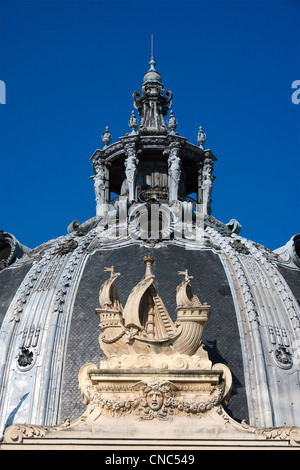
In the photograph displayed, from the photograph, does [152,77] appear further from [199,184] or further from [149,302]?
[149,302]

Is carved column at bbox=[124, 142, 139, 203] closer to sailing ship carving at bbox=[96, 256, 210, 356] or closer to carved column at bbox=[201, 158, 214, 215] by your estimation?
carved column at bbox=[201, 158, 214, 215]

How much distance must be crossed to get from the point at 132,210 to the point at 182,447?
15.4m

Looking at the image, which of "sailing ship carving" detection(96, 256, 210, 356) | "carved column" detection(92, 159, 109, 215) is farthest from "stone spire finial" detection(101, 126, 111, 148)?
"sailing ship carving" detection(96, 256, 210, 356)

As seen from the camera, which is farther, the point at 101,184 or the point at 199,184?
the point at 199,184

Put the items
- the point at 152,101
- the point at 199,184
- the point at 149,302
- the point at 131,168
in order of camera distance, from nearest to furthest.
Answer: the point at 149,302
the point at 131,168
the point at 199,184
the point at 152,101

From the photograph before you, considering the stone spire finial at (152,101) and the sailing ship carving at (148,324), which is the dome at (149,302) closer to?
the sailing ship carving at (148,324)

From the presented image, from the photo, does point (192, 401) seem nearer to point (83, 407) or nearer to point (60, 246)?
point (83, 407)

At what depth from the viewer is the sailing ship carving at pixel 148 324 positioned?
27.7 m

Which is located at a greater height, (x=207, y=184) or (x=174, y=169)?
(x=207, y=184)

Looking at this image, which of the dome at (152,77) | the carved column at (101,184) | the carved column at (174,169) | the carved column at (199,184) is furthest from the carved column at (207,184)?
the dome at (152,77)

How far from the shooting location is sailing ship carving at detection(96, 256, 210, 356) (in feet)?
90.9

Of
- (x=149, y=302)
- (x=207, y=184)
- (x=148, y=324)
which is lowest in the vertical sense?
(x=148, y=324)

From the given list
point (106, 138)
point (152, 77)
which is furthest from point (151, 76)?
point (106, 138)

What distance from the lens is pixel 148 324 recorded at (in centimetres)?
2909
